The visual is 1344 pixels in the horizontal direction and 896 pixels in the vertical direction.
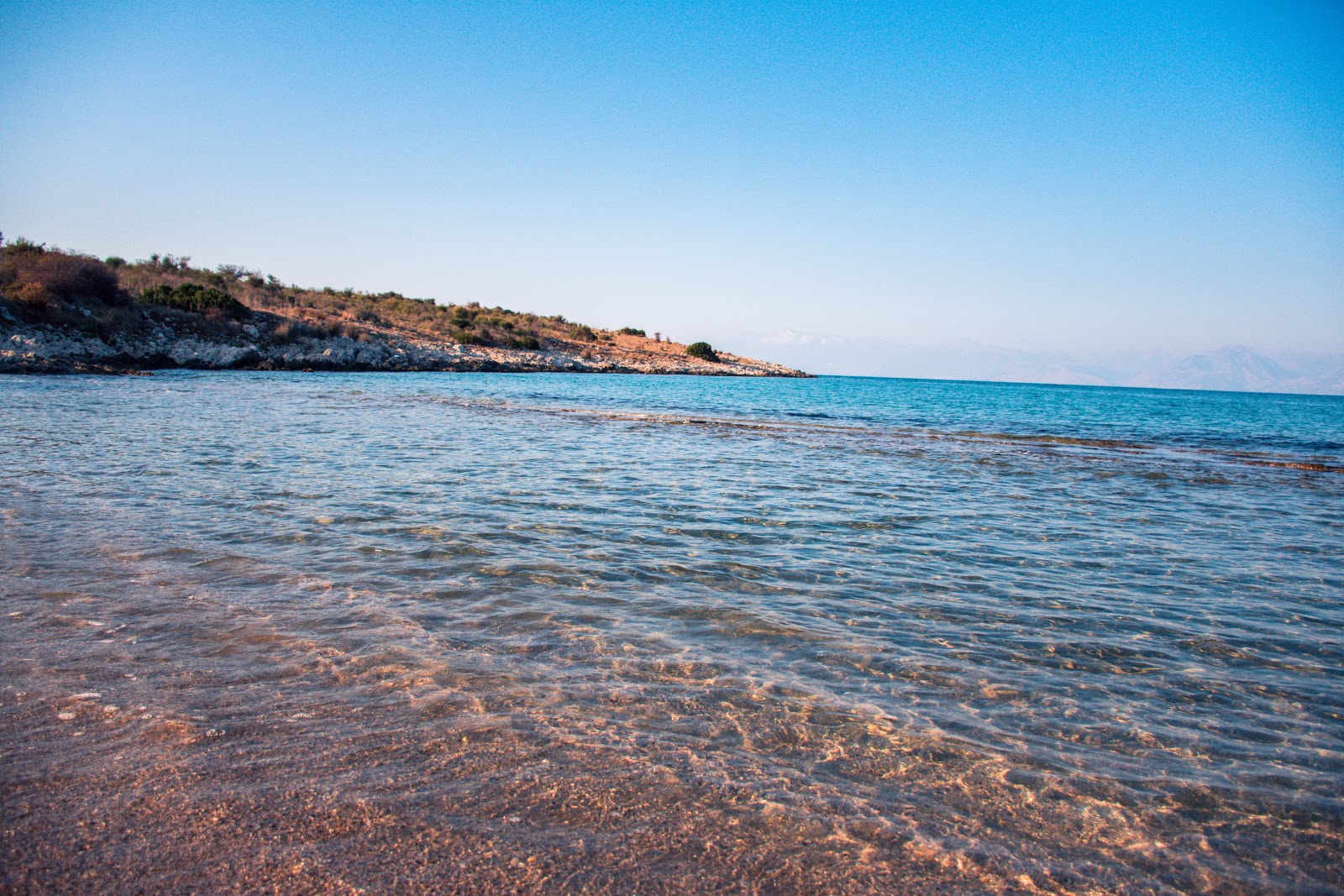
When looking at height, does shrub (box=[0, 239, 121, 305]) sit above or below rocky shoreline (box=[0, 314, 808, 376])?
above

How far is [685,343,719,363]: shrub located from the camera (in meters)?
91.9

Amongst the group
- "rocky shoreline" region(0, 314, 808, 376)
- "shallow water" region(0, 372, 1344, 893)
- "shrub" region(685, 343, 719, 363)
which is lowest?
"shallow water" region(0, 372, 1344, 893)

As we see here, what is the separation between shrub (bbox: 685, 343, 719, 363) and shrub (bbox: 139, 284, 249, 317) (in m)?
53.1

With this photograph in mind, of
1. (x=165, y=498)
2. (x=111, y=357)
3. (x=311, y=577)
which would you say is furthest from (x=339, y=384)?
(x=311, y=577)

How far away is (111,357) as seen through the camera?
1378 inches

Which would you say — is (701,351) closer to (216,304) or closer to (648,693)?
(216,304)

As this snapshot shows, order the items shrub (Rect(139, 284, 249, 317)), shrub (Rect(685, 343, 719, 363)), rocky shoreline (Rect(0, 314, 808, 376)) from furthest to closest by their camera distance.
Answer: shrub (Rect(685, 343, 719, 363))
shrub (Rect(139, 284, 249, 317))
rocky shoreline (Rect(0, 314, 808, 376))

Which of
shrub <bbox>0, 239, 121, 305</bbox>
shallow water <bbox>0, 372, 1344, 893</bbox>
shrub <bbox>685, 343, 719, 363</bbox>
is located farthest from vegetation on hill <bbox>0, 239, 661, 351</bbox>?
shallow water <bbox>0, 372, 1344, 893</bbox>

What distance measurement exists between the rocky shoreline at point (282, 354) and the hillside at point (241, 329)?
3.5 inches

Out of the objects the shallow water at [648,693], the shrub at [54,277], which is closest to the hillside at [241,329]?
the shrub at [54,277]

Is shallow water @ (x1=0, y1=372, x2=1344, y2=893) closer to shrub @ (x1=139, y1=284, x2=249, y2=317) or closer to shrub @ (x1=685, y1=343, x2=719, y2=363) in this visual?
shrub @ (x1=139, y1=284, x2=249, y2=317)

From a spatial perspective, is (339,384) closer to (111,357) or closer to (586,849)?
(111,357)

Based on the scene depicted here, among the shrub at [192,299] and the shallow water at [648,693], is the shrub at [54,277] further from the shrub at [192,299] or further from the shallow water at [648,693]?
the shallow water at [648,693]

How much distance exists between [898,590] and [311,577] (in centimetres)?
467
